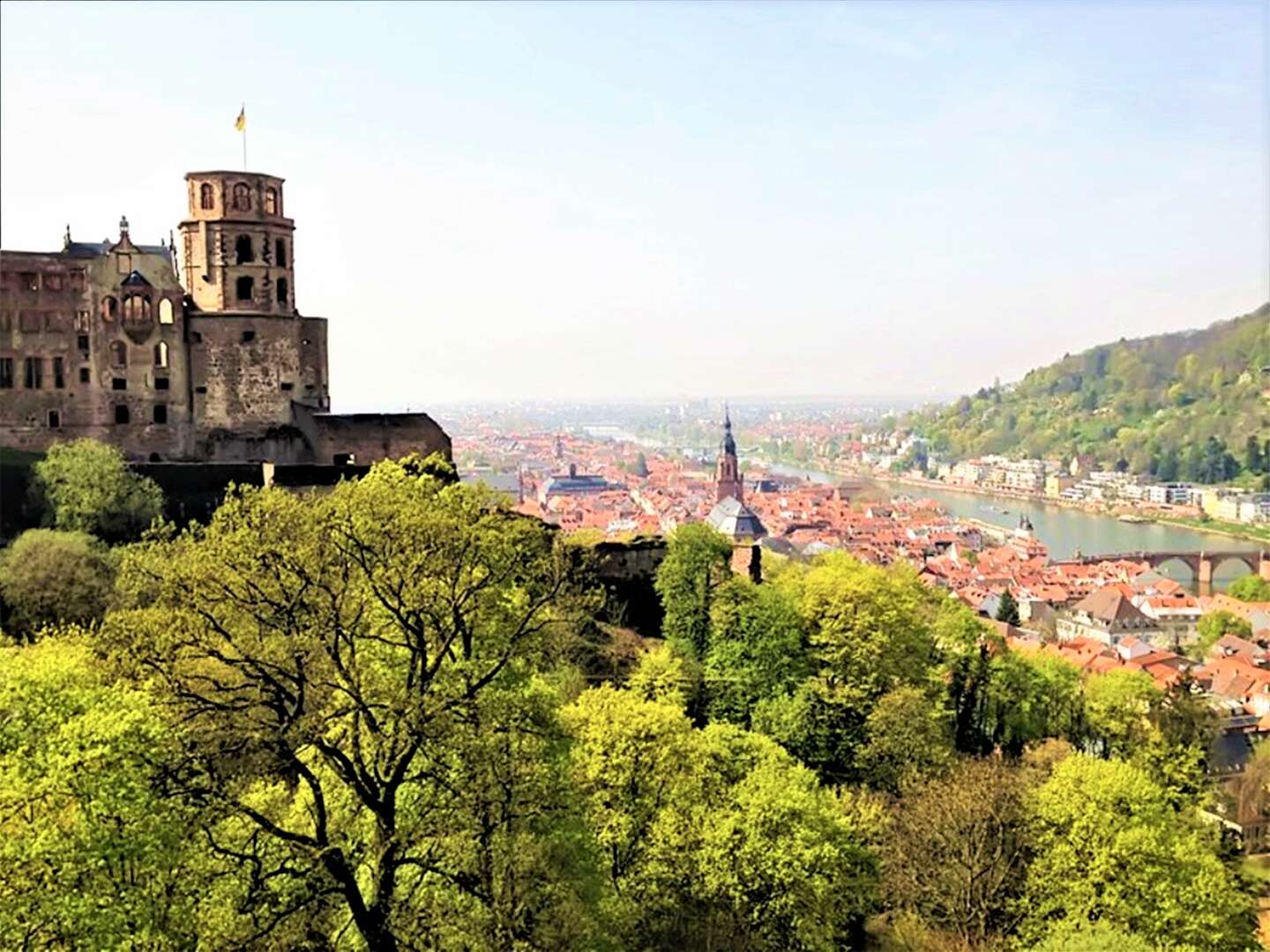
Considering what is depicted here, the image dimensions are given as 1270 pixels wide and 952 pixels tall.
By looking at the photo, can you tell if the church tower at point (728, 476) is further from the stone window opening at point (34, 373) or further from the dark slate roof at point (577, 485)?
the stone window opening at point (34, 373)

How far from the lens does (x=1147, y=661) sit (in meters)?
51.6

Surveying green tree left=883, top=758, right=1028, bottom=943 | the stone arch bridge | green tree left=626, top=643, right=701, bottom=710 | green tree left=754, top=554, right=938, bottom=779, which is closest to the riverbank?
the stone arch bridge

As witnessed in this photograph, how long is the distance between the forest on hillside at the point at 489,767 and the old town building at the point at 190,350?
4.57 m

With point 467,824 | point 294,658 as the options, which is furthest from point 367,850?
point 294,658

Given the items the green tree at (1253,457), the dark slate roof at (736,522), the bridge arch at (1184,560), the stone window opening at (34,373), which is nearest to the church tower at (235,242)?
the stone window opening at (34,373)

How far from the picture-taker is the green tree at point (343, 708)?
11.3 meters

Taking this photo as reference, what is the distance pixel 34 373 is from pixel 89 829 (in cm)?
2412

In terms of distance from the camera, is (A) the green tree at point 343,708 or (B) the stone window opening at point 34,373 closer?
(A) the green tree at point 343,708

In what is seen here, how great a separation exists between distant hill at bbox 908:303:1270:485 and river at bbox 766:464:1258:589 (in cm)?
1403

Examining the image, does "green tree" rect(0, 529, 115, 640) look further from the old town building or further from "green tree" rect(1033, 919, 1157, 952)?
"green tree" rect(1033, 919, 1157, 952)

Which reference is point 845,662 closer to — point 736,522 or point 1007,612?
point 1007,612

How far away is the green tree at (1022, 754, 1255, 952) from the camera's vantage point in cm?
1903

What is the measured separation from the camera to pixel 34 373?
31.2m

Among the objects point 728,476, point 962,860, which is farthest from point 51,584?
point 728,476
